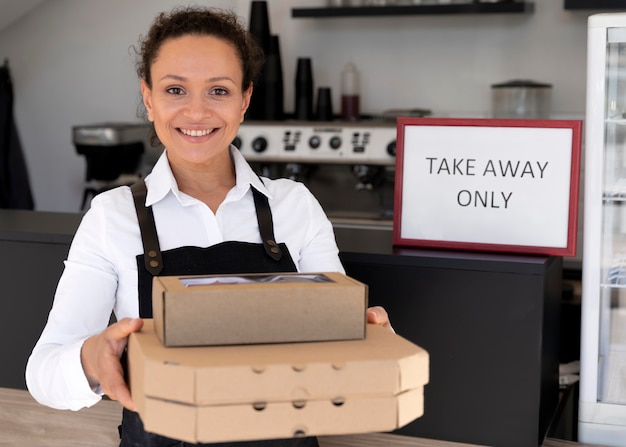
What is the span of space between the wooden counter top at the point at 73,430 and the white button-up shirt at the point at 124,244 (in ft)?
2.03

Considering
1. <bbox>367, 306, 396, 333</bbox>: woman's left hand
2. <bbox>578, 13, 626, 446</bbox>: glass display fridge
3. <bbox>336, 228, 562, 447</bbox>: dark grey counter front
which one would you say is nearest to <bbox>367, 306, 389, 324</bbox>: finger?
<bbox>367, 306, 396, 333</bbox>: woman's left hand

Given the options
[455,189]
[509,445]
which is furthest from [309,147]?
[509,445]

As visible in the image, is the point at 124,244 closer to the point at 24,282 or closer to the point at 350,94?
the point at 24,282

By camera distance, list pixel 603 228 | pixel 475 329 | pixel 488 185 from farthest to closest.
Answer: pixel 603 228 → pixel 488 185 → pixel 475 329

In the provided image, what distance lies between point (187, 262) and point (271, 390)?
56cm

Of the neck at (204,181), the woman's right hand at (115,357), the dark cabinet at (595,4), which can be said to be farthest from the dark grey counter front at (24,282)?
the dark cabinet at (595,4)

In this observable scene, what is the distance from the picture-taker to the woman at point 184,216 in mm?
1496

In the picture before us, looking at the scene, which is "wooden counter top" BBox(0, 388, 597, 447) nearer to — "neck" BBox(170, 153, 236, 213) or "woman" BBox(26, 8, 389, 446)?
"woman" BBox(26, 8, 389, 446)

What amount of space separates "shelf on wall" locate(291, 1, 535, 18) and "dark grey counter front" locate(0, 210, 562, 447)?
2.48 meters

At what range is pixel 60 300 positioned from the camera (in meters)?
1.46

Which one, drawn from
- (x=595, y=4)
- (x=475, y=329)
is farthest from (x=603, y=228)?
(x=595, y=4)

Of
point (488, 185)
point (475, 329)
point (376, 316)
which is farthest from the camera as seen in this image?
point (488, 185)

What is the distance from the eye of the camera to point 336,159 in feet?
14.6

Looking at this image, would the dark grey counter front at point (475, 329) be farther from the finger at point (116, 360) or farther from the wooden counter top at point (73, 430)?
the finger at point (116, 360)
